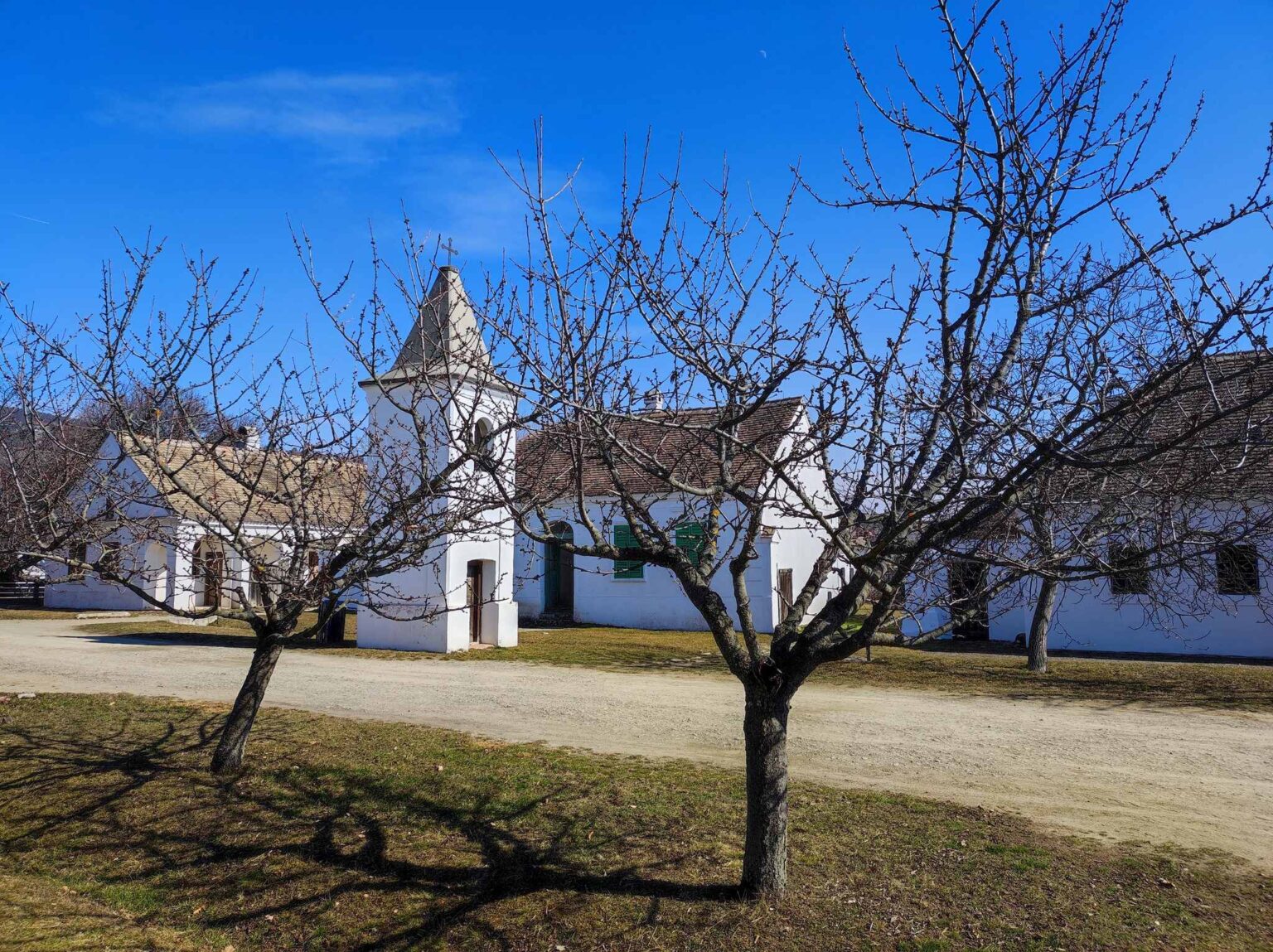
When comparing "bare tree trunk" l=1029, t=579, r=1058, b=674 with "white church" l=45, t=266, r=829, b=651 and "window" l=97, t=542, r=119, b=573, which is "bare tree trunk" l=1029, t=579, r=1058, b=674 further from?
"window" l=97, t=542, r=119, b=573

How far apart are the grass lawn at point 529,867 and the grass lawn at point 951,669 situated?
22.9 ft

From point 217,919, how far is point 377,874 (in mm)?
962

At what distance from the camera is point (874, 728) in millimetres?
9836

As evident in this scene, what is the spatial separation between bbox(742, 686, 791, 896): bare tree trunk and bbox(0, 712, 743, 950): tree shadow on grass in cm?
27

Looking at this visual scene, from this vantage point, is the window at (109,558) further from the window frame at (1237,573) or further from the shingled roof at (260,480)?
the window frame at (1237,573)

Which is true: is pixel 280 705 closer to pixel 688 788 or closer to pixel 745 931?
pixel 688 788

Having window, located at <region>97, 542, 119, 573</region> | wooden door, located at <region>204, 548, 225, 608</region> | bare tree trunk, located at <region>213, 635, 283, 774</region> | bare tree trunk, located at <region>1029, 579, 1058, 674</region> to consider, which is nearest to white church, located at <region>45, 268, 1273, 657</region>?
wooden door, located at <region>204, 548, 225, 608</region>

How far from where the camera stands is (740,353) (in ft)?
15.5

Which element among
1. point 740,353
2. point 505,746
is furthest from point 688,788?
point 740,353

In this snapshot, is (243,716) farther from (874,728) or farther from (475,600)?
(475,600)

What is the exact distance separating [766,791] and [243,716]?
5082 millimetres

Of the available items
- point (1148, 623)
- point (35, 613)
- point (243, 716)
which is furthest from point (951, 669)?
point (35, 613)

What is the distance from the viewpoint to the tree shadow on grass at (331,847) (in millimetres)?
5207

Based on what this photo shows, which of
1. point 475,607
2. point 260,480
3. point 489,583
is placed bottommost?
point 475,607
